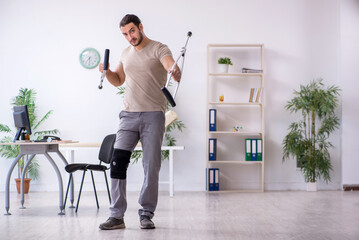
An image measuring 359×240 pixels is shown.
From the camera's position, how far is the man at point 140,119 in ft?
11.1

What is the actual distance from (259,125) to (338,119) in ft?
3.52

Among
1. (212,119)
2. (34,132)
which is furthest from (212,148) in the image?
(34,132)

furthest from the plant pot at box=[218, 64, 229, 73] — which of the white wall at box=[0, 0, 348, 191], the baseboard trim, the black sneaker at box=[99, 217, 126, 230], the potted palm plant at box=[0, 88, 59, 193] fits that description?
the black sneaker at box=[99, 217, 126, 230]

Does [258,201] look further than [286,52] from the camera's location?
No

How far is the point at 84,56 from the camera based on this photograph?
656 cm

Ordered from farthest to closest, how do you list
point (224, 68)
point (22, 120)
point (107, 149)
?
1. point (224, 68)
2. point (107, 149)
3. point (22, 120)

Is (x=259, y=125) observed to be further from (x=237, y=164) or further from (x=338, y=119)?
(x=338, y=119)

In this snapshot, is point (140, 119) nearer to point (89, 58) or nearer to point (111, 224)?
point (111, 224)

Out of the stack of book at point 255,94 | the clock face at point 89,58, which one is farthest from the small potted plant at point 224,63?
the clock face at point 89,58

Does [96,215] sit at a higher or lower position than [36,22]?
lower

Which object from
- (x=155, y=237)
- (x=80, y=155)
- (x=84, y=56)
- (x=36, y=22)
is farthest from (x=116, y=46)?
(x=155, y=237)

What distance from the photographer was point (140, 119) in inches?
134

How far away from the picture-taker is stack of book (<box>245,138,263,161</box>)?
6.27 metres

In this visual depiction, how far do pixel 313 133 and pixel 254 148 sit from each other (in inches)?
31.9
